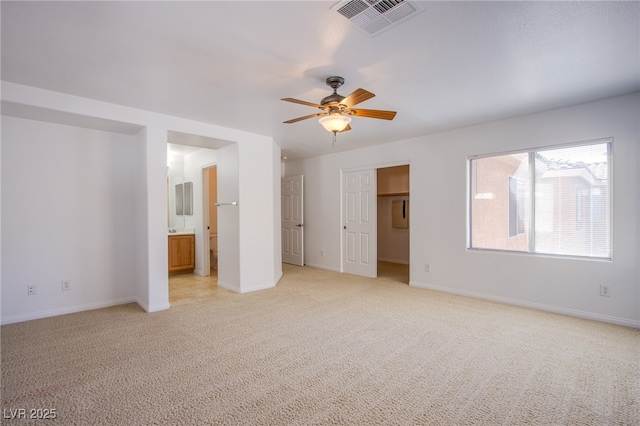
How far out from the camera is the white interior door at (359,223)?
5828mm

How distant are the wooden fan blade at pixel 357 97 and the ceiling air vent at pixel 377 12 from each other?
46cm

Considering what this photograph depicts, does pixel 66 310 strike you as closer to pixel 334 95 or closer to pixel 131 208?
pixel 131 208

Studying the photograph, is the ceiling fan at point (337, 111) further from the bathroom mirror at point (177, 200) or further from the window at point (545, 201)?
the bathroom mirror at point (177, 200)

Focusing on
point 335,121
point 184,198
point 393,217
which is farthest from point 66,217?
point 393,217

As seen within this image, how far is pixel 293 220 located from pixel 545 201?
467 centimetres

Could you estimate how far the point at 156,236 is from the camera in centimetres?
387

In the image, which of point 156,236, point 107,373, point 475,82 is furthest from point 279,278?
point 475,82

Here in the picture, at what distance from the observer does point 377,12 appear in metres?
1.92

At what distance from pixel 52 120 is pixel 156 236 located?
67.6 inches

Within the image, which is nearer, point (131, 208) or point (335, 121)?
point (335, 121)

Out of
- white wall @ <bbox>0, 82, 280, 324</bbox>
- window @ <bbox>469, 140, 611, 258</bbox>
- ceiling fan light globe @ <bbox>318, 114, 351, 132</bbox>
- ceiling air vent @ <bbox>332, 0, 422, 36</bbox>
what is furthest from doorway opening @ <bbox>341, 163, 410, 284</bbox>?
ceiling air vent @ <bbox>332, 0, 422, 36</bbox>

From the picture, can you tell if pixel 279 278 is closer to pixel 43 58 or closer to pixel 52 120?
pixel 52 120

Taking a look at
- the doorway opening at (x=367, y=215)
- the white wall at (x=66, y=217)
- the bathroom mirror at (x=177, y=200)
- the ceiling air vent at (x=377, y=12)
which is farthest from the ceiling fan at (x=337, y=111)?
the bathroom mirror at (x=177, y=200)

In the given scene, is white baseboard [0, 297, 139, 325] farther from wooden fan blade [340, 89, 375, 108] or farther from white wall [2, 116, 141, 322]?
wooden fan blade [340, 89, 375, 108]
